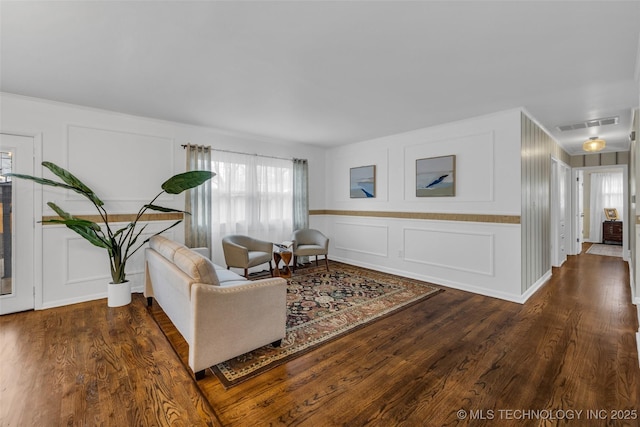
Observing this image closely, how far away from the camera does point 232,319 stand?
2.26 metres

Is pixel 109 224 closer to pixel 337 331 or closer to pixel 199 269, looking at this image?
pixel 199 269

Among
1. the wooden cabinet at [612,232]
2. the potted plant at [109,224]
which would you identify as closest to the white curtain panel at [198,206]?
the potted plant at [109,224]

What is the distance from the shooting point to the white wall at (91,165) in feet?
11.7

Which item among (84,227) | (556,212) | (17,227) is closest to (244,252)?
(84,227)

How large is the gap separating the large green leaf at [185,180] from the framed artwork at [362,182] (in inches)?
123

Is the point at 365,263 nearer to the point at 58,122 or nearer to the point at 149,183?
the point at 149,183

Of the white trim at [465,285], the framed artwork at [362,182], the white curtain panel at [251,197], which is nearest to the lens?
the white trim at [465,285]

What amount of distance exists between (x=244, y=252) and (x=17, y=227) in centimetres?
268

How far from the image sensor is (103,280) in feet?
13.1

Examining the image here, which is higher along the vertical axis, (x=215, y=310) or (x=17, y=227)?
(x=17, y=227)

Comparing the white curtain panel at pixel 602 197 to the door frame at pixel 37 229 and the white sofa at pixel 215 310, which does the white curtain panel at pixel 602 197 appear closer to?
the white sofa at pixel 215 310

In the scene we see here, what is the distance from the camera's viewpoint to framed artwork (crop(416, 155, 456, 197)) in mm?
4461

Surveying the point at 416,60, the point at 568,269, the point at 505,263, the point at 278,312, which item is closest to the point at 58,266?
the point at 278,312

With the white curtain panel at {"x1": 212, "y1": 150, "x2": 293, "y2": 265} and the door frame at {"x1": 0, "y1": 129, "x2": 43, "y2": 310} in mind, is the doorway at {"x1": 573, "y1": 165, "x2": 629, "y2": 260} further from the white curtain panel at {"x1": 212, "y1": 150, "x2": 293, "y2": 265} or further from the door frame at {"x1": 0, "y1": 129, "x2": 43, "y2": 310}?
the door frame at {"x1": 0, "y1": 129, "x2": 43, "y2": 310}
